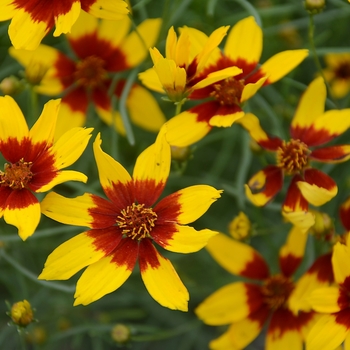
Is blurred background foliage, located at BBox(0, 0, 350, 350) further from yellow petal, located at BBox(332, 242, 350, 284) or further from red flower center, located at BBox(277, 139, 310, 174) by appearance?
yellow petal, located at BBox(332, 242, 350, 284)

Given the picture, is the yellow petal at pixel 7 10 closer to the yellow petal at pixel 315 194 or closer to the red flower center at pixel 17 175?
the red flower center at pixel 17 175

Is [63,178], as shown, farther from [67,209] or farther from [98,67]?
[98,67]

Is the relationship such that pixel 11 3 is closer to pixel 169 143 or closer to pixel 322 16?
pixel 169 143

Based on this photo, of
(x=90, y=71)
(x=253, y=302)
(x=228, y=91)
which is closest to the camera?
(x=228, y=91)

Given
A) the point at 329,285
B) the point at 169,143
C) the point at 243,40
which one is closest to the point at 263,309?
the point at 329,285

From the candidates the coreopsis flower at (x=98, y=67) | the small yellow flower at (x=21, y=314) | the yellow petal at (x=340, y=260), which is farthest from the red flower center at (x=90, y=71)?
the yellow petal at (x=340, y=260)

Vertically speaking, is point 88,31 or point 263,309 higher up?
point 88,31

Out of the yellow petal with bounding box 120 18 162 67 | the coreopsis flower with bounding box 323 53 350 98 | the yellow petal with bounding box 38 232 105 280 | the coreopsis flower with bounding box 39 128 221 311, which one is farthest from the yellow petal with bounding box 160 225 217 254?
the coreopsis flower with bounding box 323 53 350 98

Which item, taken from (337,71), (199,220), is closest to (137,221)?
(199,220)
